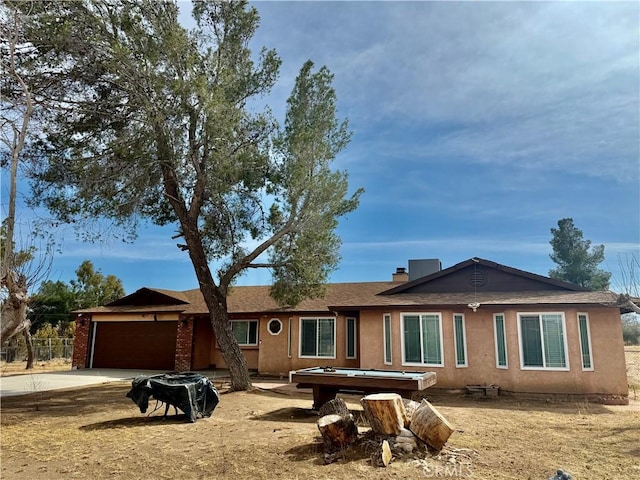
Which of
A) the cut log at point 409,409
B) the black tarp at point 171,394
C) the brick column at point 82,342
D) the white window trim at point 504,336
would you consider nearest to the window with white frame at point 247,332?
the brick column at point 82,342

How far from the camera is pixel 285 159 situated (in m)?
12.2

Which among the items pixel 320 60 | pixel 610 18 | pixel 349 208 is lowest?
pixel 349 208

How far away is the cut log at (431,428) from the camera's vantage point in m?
5.51

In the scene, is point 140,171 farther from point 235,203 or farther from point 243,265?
point 243,265

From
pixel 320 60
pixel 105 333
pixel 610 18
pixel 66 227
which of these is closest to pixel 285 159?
pixel 320 60

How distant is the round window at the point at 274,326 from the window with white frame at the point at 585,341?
10322 mm

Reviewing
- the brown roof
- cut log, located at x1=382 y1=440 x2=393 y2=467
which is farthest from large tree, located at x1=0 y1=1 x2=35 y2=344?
the brown roof

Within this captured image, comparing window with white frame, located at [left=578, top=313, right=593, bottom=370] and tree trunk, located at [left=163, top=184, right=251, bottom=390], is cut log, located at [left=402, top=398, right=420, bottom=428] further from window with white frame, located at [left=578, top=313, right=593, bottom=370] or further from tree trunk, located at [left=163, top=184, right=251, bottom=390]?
window with white frame, located at [left=578, top=313, right=593, bottom=370]

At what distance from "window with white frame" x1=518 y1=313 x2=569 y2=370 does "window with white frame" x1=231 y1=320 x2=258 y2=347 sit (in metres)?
10.3

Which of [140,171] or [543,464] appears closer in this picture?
[543,464]

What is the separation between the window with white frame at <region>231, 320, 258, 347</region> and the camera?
1772cm

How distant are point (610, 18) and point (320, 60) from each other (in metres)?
7.19

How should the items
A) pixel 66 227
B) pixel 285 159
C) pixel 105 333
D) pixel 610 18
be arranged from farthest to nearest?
pixel 105 333 < pixel 285 159 < pixel 66 227 < pixel 610 18

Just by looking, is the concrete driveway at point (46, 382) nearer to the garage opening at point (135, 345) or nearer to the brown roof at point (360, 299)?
the garage opening at point (135, 345)
